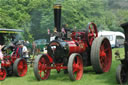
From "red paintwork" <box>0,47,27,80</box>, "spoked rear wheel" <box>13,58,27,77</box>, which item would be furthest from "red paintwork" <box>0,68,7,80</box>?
"spoked rear wheel" <box>13,58,27,77</box>

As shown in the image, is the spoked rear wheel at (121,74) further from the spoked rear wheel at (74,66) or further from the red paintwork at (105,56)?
the red paintwork at (105,56)

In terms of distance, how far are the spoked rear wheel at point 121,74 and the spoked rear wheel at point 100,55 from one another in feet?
5.72

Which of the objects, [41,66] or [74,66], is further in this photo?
[41,66]

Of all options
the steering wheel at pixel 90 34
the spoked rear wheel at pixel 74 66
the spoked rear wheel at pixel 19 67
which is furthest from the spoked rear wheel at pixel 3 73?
the steering wheel at pixel 90 34

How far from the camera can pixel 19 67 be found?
1066cm

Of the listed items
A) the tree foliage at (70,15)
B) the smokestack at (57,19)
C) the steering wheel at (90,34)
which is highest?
the smokestack at (57,19)

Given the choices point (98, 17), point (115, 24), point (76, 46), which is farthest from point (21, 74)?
point (115, 24)

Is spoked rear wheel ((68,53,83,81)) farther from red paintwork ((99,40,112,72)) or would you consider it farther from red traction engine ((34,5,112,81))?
red paintwork ((99,40,112,72))

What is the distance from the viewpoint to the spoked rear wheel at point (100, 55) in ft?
31.7

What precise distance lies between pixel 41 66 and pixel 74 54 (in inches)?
48.1

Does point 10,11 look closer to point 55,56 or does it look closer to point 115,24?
point 55,56

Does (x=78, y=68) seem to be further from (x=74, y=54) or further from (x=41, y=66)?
(x=41, y=66)

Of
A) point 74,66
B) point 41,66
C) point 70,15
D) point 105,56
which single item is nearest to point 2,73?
point 41,66

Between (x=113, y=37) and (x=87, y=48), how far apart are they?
1752 centimetres
